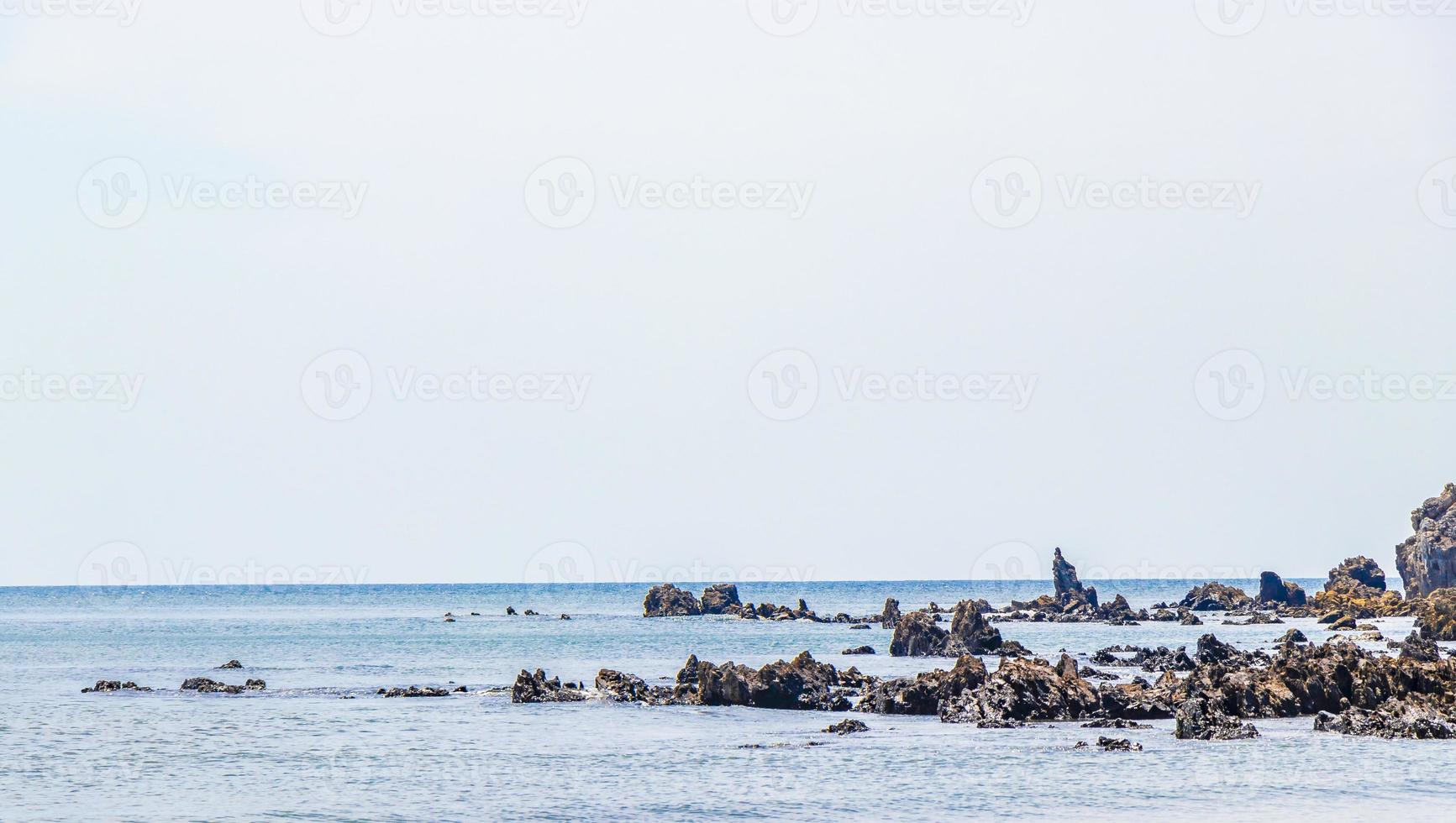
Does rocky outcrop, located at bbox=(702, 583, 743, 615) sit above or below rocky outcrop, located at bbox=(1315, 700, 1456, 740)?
above

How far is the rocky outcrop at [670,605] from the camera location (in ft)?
554

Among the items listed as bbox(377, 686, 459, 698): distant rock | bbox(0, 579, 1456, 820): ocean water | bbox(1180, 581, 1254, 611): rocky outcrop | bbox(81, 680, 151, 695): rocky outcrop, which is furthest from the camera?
bbox(1180, 581, 1254, 611): rocky outcrop

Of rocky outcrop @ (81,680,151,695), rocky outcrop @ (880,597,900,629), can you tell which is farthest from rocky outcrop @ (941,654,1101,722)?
rocky outcrop @ (880,597,900,629)

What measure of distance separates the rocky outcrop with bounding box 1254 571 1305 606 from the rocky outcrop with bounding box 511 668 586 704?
108 meters

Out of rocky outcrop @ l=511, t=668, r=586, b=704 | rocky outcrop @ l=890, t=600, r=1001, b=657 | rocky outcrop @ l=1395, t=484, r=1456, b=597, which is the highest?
rocky outcrop @ l=1395, t=484, r=1456, b=597

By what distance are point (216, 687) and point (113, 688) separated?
503cm

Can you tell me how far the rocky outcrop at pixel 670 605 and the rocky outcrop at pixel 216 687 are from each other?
100101mm

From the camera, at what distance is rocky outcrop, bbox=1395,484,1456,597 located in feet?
387

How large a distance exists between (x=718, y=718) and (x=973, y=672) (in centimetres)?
1041

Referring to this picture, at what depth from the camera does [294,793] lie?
3922cm

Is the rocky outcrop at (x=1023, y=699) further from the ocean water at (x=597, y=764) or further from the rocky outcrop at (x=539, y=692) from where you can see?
the rocky outcrop at (x=539, y=692)

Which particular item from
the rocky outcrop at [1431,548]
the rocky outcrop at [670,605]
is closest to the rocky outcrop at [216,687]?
the rocky outcrop at [1431,548]

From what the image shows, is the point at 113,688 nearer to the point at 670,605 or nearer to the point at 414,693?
the point at 414,693

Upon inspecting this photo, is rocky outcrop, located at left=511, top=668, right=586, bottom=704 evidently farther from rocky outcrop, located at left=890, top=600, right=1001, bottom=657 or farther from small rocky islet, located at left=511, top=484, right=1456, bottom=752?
rocky outcrop, located at left=890, top=600, right=1001, bottom=657
